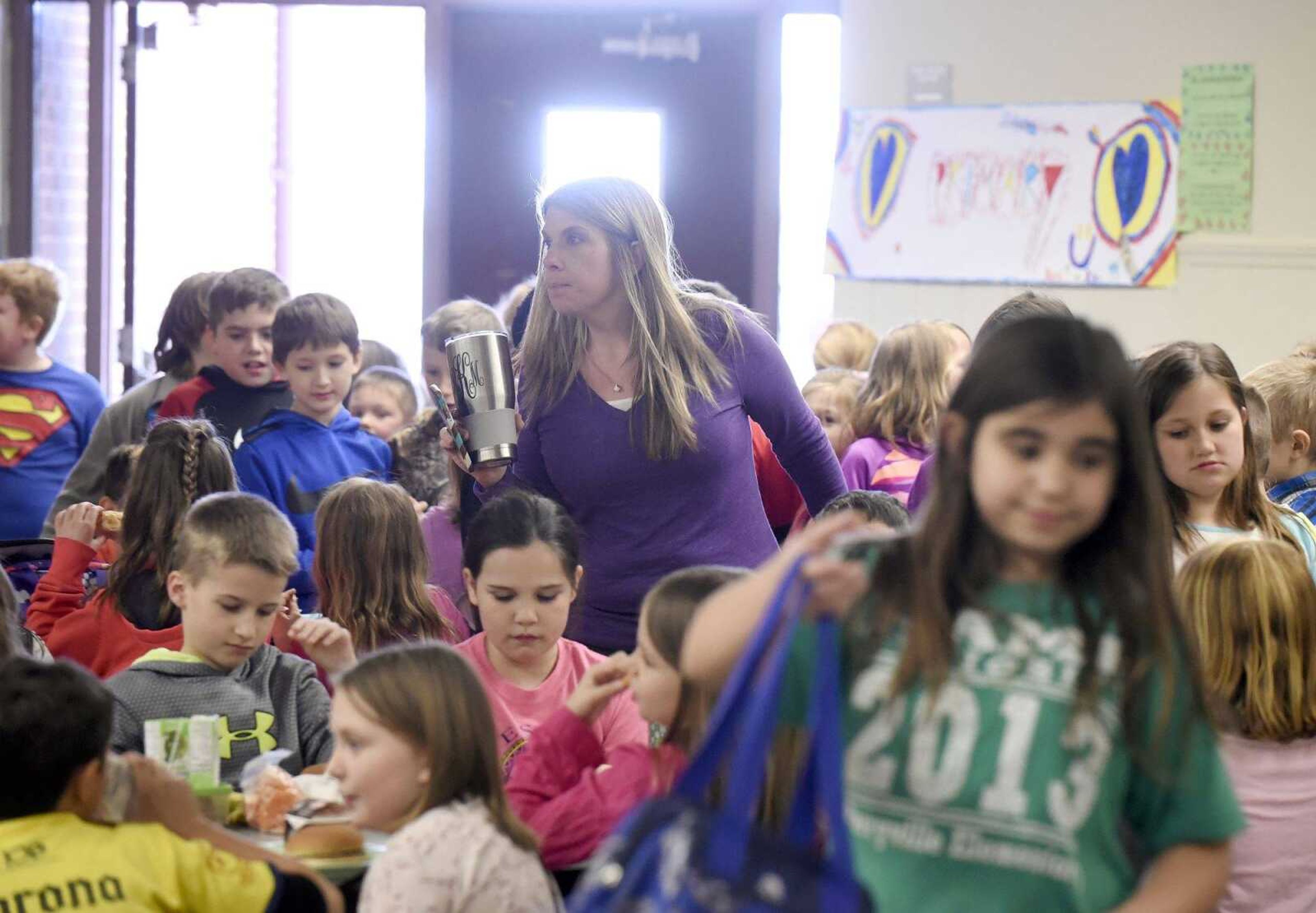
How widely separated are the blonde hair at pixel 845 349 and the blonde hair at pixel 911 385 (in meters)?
1.49

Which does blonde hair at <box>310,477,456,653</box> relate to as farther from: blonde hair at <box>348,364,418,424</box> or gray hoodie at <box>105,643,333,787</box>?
blonde hair at <box>348,364,418,424</box>

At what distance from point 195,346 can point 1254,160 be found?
4.03 metres

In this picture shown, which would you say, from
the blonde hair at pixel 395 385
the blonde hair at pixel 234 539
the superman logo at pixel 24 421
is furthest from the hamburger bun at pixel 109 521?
the blonde hair at pixel 395 385

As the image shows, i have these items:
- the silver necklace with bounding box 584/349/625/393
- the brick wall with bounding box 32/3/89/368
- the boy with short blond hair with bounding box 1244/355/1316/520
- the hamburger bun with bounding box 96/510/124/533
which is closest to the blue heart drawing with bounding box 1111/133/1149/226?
the boy with short blond hair with bounding box 1244/355/1316/520

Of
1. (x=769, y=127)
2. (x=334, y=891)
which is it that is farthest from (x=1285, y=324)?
A: (x=334, y=891)

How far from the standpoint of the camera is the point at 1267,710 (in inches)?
95.4

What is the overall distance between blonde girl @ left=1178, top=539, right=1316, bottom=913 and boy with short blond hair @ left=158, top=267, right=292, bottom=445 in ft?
8.55

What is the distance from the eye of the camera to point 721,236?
23.1 feet

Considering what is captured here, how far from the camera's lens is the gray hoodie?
2.69 m

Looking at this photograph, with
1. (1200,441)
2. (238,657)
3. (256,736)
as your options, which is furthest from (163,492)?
(1200,441)

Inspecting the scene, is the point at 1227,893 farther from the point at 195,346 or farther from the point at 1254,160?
the point at 1254,160

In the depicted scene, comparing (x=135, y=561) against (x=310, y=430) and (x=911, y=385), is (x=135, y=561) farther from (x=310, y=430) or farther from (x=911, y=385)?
(x=911, y=385)

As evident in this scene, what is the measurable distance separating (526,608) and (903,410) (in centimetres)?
172

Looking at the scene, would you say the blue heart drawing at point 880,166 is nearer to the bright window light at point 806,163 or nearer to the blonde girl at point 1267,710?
the bright window light at point 806,163
